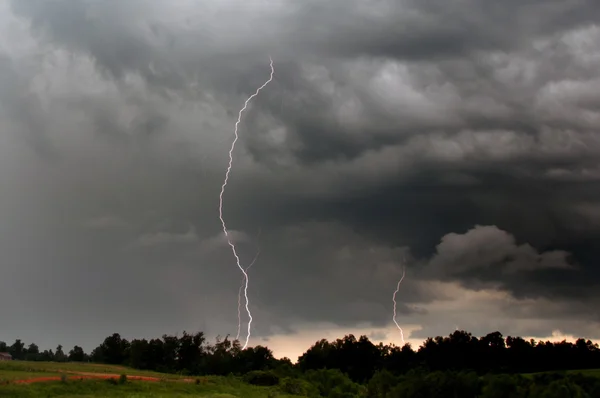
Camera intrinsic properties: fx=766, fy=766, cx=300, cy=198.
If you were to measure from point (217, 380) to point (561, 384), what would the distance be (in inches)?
1545

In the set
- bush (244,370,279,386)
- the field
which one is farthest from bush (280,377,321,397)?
the field

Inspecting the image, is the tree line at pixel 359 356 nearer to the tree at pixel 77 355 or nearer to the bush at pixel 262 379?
the tree at pixel 77 355

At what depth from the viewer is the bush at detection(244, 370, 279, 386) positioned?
338 ft

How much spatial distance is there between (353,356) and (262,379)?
255ft

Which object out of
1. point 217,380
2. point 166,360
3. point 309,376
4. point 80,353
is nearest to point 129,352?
point 166,360

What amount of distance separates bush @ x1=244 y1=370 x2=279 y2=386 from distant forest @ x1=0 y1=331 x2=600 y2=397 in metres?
17.9

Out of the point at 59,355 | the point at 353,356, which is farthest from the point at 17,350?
the point at 353,356

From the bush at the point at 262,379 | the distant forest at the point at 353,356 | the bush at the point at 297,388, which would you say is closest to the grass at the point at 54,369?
the bush at the point at 262,379

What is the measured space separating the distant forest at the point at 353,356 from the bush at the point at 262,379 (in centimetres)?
1793

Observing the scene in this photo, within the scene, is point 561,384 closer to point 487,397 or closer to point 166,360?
point 487,397

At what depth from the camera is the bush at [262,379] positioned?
4054 inches

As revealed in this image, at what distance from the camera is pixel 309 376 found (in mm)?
125312

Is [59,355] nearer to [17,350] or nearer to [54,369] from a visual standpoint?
[17,350]

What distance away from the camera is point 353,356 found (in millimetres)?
179125
